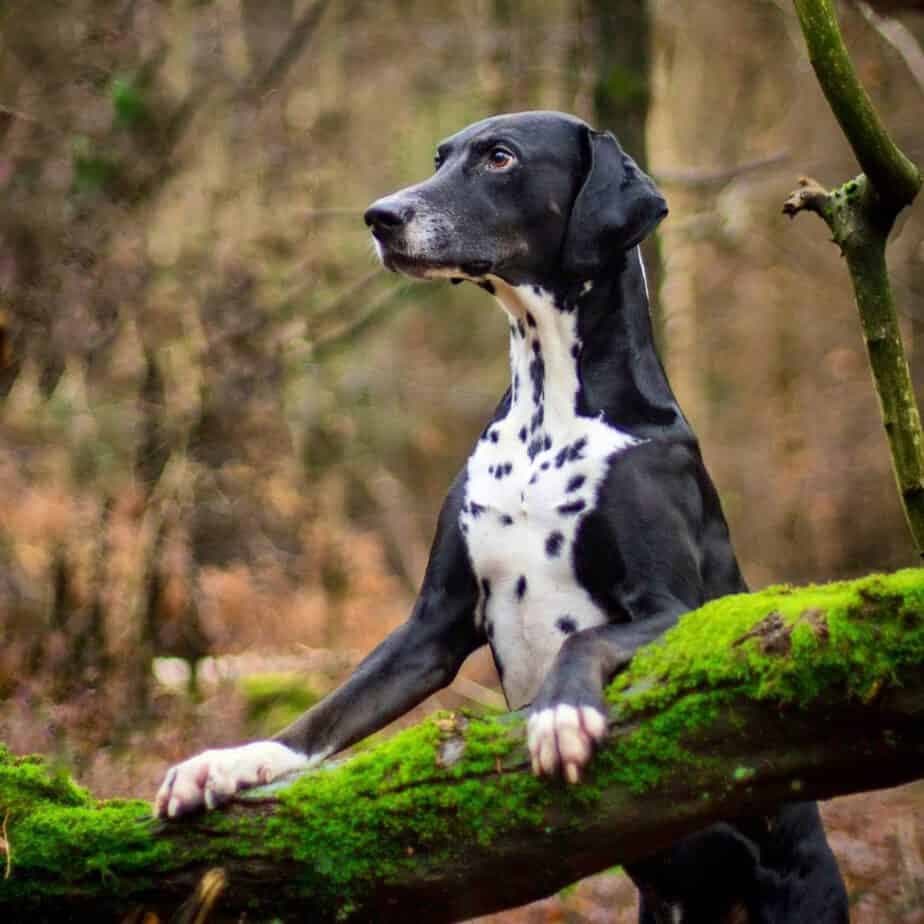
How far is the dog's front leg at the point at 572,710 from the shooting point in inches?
115

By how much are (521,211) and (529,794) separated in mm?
1703

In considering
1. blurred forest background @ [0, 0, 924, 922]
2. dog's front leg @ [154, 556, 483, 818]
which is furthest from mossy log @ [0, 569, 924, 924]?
blurred forest background @ [0, 0, 924, 922]

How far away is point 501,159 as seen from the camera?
13.3 ft

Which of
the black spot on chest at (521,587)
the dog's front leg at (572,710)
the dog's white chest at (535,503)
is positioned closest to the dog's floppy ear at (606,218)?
the dog's white chest at (535,503)

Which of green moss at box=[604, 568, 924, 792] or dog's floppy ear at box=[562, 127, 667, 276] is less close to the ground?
dog's floppy ear at box=[562, 127, 667, 276]

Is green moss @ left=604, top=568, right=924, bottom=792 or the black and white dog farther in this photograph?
A: the black and white dog

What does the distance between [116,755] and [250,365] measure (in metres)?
2.55

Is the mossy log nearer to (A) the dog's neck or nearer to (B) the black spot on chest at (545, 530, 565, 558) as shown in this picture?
(B) the black spot on chest at (545, 530, 565, 558)

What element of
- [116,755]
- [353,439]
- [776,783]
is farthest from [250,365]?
[776,783]

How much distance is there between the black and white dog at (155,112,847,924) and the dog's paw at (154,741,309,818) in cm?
19

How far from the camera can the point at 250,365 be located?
912cm

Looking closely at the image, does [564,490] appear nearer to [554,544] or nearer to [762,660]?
[554,544]

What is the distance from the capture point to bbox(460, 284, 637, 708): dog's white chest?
380cm

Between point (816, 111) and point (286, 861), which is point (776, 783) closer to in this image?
point (286, 861)
